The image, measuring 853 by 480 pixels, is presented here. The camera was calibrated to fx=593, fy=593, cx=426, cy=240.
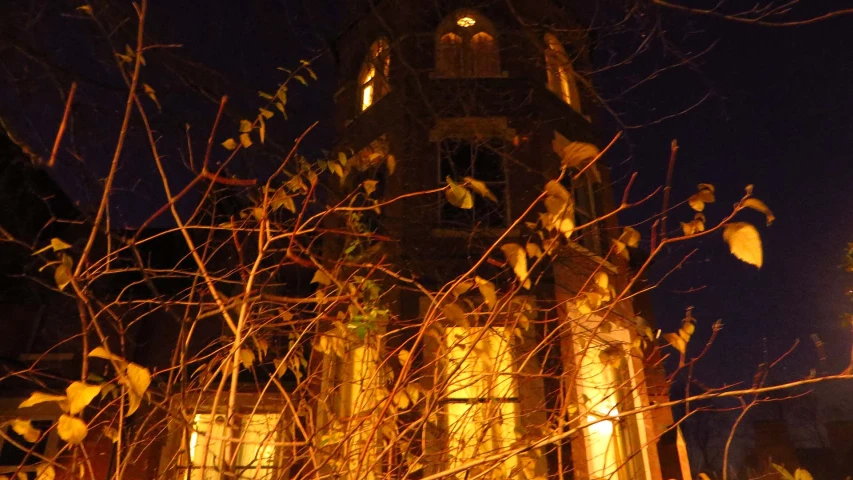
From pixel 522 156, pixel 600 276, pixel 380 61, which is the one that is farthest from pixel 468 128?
pixel 600 276

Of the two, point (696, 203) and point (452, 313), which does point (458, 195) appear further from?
point (696, 203)

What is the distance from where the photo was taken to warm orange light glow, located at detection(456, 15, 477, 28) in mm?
8737

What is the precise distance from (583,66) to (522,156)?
2684mm

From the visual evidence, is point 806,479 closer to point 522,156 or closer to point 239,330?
point 239,330

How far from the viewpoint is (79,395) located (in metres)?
1.67

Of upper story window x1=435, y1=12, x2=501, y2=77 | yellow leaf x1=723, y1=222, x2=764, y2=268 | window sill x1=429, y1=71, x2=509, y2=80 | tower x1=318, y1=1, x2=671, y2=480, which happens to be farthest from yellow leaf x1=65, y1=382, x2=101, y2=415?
upper story window x1=435, y1=12, x2=501, y2=77

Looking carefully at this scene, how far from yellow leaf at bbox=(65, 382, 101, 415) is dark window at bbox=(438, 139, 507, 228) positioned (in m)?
5.27

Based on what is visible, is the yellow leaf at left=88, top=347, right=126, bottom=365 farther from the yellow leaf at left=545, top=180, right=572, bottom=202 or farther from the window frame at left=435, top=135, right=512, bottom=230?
the window frame at left=435, top=135, right=512, bottom=230

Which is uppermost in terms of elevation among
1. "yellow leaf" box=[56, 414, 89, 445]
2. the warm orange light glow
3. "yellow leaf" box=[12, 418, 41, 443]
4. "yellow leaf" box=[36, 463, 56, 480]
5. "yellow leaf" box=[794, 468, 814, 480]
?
the warm orange light glow

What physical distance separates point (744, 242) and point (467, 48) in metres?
6.91

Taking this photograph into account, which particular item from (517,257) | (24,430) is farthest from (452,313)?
(24,430)

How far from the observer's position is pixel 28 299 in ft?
28.6

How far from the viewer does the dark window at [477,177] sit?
23.7 ft

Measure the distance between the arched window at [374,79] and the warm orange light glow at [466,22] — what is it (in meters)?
1.14
